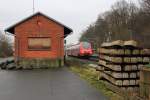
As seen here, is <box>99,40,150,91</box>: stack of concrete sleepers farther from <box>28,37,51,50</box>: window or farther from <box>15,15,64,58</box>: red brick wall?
<box>28,37,51,50</box>: window

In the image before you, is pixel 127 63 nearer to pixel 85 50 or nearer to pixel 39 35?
pixel 39 35

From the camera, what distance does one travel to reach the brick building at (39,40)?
123ft

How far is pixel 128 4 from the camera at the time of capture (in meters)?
92.5

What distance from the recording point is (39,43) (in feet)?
125

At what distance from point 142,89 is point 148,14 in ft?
165

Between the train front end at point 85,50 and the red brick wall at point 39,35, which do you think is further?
the train front end at point 85,50

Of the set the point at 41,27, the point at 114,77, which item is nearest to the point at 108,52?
the point at 114,77

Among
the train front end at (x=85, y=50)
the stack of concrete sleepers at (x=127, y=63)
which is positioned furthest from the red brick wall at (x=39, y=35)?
the train front end at (x=85, y=50)

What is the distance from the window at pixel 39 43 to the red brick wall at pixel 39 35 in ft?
0.95

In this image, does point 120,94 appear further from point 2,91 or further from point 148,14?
point 148,14

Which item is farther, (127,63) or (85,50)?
(85,50)

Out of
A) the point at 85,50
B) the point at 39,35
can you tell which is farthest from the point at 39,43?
the point at 85,50

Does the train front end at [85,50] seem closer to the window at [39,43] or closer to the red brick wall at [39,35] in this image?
the red brick wall at [39,35]

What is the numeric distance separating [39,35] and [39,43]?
768 mm
